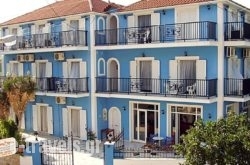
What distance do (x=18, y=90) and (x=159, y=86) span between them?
8951mm

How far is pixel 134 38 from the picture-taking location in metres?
23.2

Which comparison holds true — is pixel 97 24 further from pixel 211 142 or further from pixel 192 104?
pixel 211 142

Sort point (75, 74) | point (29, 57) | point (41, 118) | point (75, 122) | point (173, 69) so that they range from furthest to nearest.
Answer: point (29, 57) → point (41, 118) → point (75, 122) → point (75, 74) → point (173, 69)

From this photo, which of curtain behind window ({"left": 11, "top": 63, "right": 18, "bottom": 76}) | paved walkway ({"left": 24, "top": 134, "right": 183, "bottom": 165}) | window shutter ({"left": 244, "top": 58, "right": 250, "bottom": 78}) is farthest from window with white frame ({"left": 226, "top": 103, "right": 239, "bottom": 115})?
curtain behind window ({"left": 11, "top": 63, "right": 18, "bottom": 76})

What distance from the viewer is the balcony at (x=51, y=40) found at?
24.8 metres

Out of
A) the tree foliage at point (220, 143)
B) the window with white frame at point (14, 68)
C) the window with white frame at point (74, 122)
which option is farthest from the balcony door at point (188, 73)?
the window with white frame at point (14, 68)

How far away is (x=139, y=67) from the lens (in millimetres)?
23672

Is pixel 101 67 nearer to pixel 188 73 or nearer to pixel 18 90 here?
pixel 18 90

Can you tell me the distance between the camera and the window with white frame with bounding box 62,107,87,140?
1003 inches

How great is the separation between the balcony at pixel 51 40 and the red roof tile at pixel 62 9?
1337 millimetres

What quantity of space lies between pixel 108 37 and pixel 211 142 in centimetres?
1366

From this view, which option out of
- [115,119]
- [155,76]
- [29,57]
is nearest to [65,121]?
[115,119]

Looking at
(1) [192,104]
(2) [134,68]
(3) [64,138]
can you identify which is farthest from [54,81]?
(1) [192,104]

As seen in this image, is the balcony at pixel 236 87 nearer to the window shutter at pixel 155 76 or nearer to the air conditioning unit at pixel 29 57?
the window shutter at pixel 155 76
